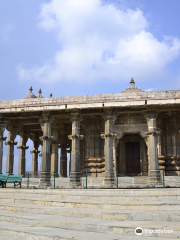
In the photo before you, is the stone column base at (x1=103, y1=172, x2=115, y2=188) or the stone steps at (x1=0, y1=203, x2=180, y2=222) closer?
the stone steps at (x1=0, y1=203, x2=180, y2=222)

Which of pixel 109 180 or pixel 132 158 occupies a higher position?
pixel 132 158

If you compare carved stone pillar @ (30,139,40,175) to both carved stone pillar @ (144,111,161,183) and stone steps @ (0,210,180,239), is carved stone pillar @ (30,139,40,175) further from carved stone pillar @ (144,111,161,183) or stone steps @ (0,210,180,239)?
stone steps @ (0,210,180,239)

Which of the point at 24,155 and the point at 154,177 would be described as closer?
the point at 154,177

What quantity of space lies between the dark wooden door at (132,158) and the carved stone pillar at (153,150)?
480cm

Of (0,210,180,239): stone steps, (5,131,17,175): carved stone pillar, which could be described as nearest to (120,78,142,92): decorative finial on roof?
(5,131,17,175): carved stone pillar

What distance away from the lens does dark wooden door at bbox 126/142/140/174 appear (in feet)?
69.9

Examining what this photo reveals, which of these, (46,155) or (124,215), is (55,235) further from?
(46,155)

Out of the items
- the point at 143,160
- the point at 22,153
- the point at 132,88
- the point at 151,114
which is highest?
the point at 132,88

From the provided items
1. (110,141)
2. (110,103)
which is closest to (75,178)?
(110,141)

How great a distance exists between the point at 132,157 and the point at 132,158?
0.26 ft

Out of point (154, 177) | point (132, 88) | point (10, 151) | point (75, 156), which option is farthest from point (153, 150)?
point (10, 151)

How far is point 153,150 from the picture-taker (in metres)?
16.4

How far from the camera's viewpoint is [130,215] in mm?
6273

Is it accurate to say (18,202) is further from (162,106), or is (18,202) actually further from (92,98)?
(162,106)
